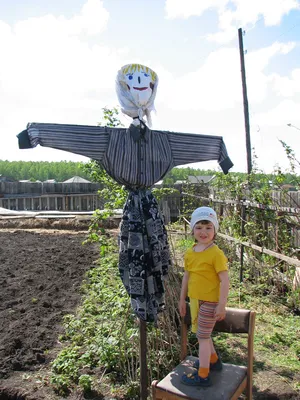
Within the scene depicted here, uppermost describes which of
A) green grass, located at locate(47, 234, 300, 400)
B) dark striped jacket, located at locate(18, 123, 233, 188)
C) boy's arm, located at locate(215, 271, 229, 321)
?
dark striped jacket, located at locate(18, 123, 233, 188)

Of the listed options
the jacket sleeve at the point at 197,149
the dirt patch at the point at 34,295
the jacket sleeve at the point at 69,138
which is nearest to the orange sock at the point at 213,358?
the jacket sleeve at the point at 197,149

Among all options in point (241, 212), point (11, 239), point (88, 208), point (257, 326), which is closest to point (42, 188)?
point (88, 208)

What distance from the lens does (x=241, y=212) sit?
6.01m

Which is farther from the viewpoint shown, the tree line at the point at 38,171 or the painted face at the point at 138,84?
the tree line at the point at 38,171

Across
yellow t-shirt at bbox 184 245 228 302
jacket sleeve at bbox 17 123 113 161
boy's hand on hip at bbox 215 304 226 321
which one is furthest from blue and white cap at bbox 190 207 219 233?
jacket sleeve at bbox 17 123 113 161

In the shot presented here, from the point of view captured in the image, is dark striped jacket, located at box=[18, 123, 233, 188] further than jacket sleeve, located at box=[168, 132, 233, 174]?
No

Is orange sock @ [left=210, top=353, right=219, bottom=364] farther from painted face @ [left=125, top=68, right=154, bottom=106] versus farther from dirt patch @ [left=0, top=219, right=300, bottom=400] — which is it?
painted face @ [left=125, top=68, right=154, bottom=106]

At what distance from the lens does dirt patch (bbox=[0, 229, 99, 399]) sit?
3389 mm

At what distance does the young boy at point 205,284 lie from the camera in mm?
2023

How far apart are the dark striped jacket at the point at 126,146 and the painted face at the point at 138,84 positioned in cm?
19

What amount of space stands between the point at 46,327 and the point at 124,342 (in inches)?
→ 49.9

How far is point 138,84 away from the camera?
7.49 feet

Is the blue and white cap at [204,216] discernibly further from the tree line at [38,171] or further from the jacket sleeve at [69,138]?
the tree line at [38,171]

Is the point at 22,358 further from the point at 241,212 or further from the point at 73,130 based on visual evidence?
the point at 241,212
